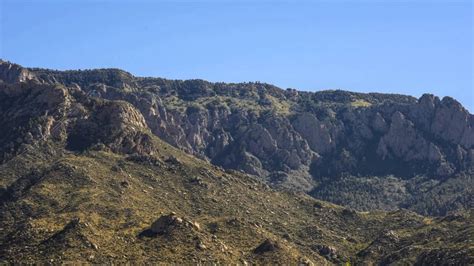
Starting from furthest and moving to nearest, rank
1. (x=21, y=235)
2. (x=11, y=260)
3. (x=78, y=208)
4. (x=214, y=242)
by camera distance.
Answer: (x=78, y=208), (x=214, y=242), (x=21, y=235), (x=11, y=260)

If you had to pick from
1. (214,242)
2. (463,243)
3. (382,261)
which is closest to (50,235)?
(214,242)

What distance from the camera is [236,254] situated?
175125 mm

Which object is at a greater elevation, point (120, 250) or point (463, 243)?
point (463, 243)

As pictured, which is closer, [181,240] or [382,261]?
[181,240]

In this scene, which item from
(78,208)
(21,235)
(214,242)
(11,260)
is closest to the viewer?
(11,260)

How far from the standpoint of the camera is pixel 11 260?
157m

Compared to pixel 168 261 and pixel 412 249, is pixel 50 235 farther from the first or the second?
pixel 412 249

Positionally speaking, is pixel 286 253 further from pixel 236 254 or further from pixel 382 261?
pixel 382 261

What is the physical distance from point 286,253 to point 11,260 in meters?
59.4

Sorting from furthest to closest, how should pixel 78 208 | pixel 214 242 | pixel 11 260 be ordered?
pixel 78 208
pixel 214 242
pixel 11 260

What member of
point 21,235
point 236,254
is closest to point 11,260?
point 21,235

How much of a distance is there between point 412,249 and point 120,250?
72.4m

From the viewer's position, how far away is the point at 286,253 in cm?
18025

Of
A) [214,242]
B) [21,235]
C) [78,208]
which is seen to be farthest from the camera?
[78,208]
